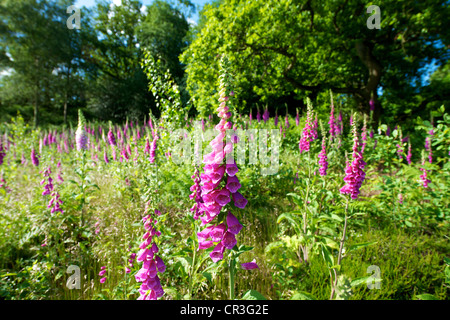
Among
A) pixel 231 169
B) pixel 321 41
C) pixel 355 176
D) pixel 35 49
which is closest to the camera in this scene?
pixel 231 169

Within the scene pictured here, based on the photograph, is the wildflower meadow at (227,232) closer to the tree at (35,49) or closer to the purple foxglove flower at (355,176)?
the purple foxglove flower at (355,176)

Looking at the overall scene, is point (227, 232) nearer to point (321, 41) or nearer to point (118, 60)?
point (321, 41)

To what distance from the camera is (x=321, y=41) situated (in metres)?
8.98

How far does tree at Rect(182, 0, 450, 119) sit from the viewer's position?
26.4 feet

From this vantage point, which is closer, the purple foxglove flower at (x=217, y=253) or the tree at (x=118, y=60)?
the purple foxglove flower at (x=217, y=253)

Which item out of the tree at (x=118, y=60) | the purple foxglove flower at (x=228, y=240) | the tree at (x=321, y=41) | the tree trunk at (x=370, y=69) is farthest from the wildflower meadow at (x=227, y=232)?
the tree at (x=118, y=60)

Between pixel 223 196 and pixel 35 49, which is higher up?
pixel 35 49

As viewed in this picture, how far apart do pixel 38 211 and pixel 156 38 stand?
24.1m

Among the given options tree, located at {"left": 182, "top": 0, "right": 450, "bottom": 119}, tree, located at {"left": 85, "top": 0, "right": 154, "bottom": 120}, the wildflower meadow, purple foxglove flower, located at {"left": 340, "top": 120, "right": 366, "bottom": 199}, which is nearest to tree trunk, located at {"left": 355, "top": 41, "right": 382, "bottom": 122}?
tree, located at {"left": 182, "top": 0, "right": 450, "bottom": 119}

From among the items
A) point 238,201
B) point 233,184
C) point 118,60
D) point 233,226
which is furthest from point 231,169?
point 118,60

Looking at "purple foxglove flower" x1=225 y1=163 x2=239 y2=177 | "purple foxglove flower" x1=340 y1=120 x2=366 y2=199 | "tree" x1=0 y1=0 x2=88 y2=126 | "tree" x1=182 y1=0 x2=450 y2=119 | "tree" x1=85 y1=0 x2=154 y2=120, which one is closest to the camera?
"purple foxglove flower" x1=225 y1=163 x2=239 y2=177

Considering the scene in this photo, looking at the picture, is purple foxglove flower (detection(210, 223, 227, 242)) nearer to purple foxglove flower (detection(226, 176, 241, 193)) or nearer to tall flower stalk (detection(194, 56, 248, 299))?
tall flower stalk (detection(194, 56, 248, 299))

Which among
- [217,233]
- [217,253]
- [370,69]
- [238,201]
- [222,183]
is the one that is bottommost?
[217,253]

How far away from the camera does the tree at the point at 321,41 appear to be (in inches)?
317
